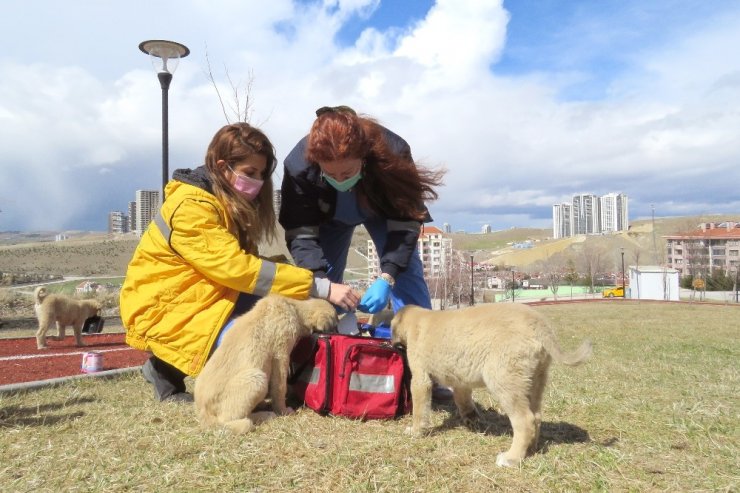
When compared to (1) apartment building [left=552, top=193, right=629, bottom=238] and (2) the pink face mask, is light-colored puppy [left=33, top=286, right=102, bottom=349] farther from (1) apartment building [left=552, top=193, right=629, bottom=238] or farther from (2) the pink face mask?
(1) apartment building [left=552, top=193, right=629, bottom=238]

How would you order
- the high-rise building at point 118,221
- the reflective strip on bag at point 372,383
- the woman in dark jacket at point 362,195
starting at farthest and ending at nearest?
the high-rise building at point 118,221 → the woman in dark jacket at point 362,195 → the reflective strip on bag at point 372,383

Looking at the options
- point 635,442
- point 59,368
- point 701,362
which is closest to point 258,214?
point 635,442

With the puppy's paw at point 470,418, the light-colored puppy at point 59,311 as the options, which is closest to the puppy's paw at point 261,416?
the puppy's paw at point 470,418

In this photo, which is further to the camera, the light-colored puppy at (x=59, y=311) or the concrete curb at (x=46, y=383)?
the light-colored puppy at (x=59, y=311)

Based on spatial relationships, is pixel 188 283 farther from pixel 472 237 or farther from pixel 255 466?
pixel 472 237

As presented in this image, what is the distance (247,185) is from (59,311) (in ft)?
28.0

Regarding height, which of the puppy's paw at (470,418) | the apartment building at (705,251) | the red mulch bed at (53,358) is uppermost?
the apartment building at (705,251)

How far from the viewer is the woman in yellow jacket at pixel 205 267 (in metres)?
4.12

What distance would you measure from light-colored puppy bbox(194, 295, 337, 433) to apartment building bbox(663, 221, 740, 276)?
213ft

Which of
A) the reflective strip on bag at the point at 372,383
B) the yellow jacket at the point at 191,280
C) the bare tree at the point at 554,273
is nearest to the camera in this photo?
the reflective strip on bag at the point at 372,383

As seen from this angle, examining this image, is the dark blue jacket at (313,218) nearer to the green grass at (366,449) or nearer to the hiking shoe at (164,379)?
the green grass at (366,449)

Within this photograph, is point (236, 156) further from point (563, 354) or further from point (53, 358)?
point (53, 358)

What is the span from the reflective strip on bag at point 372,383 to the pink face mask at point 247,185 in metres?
1.85

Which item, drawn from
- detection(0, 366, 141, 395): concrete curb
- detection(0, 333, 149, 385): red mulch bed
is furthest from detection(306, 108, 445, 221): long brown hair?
detection(0, 333, 149, 385): red mulch bed
